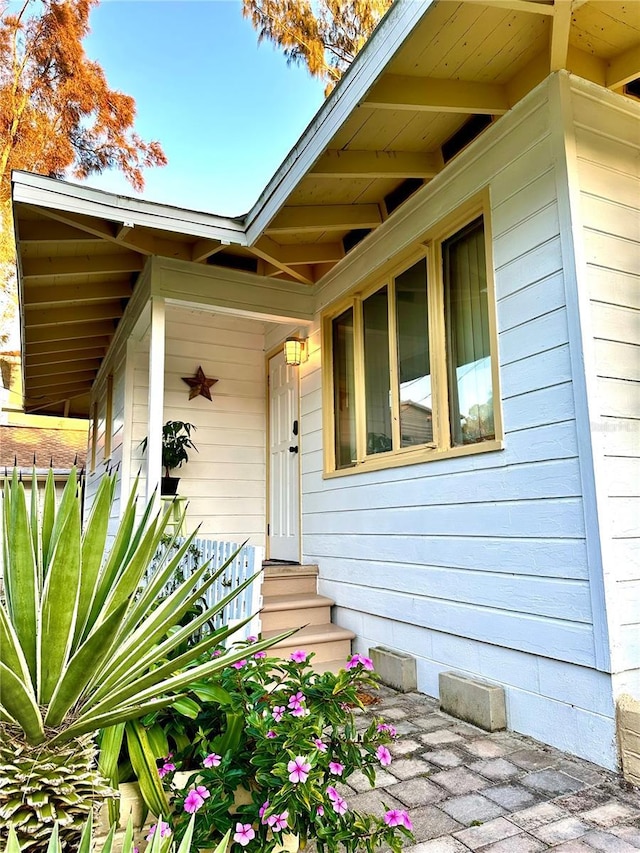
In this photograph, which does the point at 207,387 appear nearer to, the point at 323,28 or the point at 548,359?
the point at 548,359

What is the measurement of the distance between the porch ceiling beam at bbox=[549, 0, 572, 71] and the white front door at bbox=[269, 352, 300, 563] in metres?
3.07

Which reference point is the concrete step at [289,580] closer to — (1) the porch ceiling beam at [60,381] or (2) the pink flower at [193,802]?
(2) the pink flower at [193,802]

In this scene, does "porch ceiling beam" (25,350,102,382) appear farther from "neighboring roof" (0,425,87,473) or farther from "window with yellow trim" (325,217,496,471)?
"neighboring roof" (0,425,87,473)

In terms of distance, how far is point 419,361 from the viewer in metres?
3.46

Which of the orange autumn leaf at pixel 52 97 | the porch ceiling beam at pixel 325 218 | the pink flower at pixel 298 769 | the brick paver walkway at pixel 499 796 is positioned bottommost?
the brick paver walkway at pixel 499 796

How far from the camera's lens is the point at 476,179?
3.01 metres

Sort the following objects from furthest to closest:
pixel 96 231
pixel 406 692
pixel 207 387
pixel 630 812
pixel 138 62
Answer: pixel 138 62, pixel 207 387, pixel 96 231, pixel 406 692, pixel 630 812

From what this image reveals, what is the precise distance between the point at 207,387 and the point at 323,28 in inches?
299

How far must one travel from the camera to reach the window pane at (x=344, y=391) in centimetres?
424

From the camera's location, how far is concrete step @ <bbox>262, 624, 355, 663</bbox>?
3.59 metres

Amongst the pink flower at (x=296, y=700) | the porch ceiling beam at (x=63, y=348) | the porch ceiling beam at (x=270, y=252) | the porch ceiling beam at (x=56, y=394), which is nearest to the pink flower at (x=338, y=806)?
the pink flower at (x=296, y=700)

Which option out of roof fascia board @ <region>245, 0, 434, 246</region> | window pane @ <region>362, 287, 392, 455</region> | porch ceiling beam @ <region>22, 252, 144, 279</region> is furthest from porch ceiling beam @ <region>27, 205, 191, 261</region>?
window pane @ <region>362, 287, 392, 455</region>

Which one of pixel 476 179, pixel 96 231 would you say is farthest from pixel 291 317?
pixel 476 179

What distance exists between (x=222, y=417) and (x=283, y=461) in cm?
79
